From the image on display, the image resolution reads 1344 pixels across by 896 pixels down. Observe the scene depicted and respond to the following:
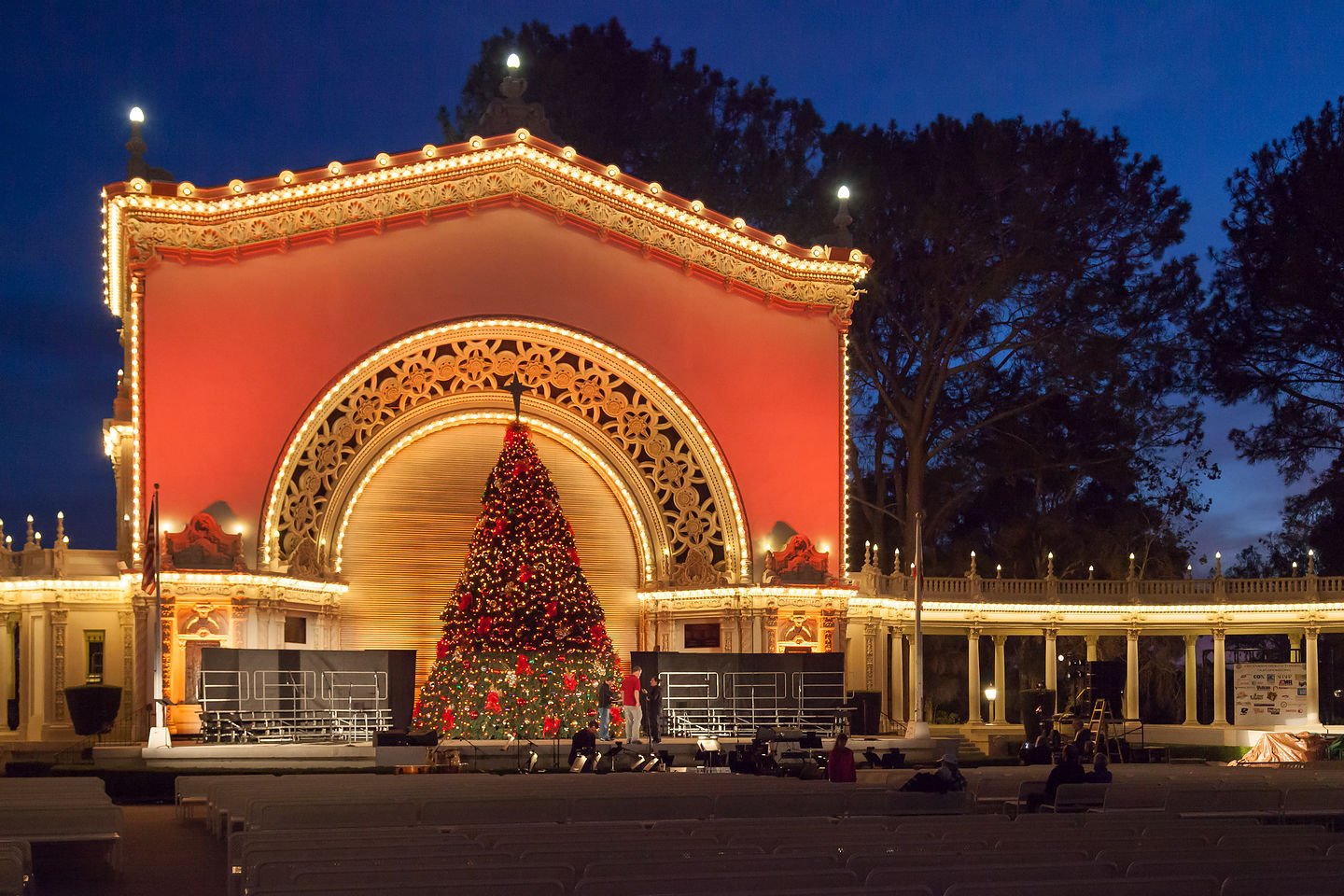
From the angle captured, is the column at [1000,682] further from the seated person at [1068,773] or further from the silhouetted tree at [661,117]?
the seated person at [1068,773]

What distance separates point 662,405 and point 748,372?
6.82 ft

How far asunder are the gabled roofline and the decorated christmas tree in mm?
5416

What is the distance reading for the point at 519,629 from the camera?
28.8m

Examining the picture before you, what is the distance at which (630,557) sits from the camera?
34.1 m

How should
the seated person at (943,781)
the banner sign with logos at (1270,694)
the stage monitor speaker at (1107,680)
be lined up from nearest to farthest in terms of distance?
1. the seated person at (943,781)
2. the stage monitor speaker at (1107,680)
3. the banner sign with logos at (1270,694)

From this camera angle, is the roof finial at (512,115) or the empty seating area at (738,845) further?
the roof finial at (512,115)

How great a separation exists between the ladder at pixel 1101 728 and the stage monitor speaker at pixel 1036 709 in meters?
1.00

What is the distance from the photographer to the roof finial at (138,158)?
29328mm

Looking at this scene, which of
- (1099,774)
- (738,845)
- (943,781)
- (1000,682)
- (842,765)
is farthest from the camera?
(1000,682)

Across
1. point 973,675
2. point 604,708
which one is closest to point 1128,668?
point 973,675

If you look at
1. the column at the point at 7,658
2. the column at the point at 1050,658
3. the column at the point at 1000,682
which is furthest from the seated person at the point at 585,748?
the column at the point at 1000,682

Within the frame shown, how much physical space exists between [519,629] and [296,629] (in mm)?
5303

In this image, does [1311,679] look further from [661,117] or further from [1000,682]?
[661,117]

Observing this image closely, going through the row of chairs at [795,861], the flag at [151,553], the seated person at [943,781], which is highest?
the flag at [151,553]
